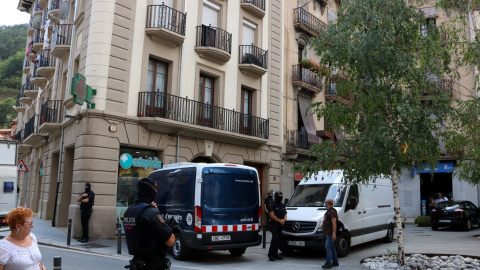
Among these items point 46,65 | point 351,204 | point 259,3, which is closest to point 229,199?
point 351,204

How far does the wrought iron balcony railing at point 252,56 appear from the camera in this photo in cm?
1969

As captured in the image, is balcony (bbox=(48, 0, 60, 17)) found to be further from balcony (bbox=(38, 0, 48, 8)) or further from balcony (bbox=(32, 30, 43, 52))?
→ balcony (bbox=(38, 0, 48, 8))

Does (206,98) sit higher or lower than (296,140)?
higher

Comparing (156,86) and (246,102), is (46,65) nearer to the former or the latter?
(156,86)

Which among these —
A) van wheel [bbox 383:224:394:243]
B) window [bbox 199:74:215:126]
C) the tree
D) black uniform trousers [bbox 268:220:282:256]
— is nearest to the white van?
van wheel [bbox 383:224:394:243]

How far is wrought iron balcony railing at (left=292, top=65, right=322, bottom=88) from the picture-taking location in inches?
906

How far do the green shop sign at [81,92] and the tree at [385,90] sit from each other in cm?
807

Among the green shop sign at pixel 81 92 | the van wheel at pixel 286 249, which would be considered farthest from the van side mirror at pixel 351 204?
the green shop sign at pixel 81 92

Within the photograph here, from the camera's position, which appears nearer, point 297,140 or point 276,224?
point 276,224

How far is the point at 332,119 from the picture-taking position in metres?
10.6

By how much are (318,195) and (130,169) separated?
7203 mm

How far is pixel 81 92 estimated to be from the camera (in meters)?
14.1

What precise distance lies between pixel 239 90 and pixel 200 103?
281cm

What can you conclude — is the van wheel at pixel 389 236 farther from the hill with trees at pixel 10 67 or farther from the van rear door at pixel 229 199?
the hill with trees at pixel 10 67
